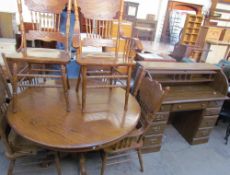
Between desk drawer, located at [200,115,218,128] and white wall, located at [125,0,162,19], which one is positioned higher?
white wall, located at [125,0,162,19]

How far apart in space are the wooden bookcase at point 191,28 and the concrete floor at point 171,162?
606 cm

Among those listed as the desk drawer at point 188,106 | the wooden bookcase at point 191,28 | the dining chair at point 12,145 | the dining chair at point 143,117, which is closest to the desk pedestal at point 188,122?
the desk drawer at point 188,106

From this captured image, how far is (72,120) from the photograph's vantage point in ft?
4.41

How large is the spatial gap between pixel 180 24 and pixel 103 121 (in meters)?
8.83

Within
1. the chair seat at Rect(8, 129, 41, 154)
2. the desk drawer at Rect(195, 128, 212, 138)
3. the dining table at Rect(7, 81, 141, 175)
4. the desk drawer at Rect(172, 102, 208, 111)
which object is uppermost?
the dining table at Rect(7, 81, 141, 175)

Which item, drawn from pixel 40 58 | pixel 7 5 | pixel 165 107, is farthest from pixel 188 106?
pixel 7 5

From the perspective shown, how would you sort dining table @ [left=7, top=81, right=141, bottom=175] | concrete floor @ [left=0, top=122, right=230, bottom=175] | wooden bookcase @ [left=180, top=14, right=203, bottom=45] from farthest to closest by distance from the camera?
wooden bookcase @ [left=180, top=14, right=203, bottom=45]
concrete floor @ [left=0, top=122, right=230, bottom=175]
dining table @ [left=7, top=81, right=141, bottom=175]

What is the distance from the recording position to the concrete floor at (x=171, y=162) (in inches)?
68.5

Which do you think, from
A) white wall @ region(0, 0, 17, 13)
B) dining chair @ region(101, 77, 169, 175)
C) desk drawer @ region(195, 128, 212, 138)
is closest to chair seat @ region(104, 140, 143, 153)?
dining chair @ region(101, 77, 169, 175)

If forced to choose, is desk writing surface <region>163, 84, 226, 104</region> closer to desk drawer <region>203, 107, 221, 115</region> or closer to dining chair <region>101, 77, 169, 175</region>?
desk drawer <region>203, 107, 221, 115</region>

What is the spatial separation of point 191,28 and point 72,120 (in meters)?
7.62

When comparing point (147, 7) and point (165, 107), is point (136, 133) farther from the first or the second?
point (147, 7)

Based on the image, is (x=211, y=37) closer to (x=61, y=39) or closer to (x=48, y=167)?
(x=61, y=39)

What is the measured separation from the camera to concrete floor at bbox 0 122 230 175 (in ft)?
5.71
